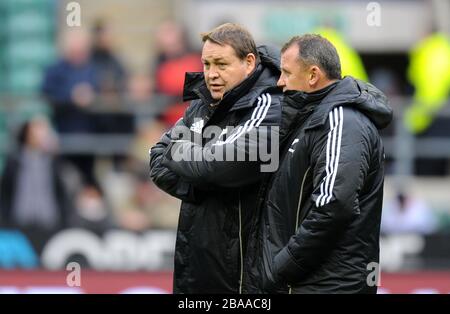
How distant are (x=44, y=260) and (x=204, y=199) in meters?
4.41

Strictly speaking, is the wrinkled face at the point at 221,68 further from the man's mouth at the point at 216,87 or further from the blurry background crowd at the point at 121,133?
the blurry background crowd at the point at 121,133

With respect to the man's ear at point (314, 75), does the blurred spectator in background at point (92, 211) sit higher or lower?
higher

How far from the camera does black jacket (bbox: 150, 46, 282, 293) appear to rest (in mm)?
5957

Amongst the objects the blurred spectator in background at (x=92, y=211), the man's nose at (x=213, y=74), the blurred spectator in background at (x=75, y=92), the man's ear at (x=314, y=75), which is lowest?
the man's ear at (x=314, y=75)

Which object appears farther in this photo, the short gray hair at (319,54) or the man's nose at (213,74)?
the man's nose at (213,74)

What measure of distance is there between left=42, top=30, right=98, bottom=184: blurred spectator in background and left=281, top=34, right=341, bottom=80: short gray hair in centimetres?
630

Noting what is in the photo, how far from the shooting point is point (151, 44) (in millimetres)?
14836

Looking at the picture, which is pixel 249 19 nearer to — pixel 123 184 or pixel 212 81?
pixel 123 184

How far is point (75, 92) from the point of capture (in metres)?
12.2

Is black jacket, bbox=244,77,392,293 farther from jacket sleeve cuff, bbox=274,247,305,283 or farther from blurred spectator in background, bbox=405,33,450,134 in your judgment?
blurred spectator in background, bbox=405,33,450,134

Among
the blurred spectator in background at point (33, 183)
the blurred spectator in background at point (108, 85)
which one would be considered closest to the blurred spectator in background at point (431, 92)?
the blurred spectator in background at point (108, 85)

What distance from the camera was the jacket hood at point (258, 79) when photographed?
6145mm
